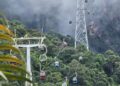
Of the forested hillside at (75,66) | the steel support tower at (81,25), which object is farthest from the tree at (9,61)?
the steel support tower at (81,25)

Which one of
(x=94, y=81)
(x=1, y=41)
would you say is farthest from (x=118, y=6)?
(x=1, y=41)

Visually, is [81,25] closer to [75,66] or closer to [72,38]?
[72,38]

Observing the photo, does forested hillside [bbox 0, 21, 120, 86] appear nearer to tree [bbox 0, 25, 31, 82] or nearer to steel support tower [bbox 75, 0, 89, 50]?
steel support tower [bbox 75, 0, 89, 50]

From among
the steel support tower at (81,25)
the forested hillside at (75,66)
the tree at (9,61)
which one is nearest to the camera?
the tree at (9,61)

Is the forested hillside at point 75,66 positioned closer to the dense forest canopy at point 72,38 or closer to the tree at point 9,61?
the dense forest canopy at point 72,38

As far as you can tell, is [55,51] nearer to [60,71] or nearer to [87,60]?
[87,60]

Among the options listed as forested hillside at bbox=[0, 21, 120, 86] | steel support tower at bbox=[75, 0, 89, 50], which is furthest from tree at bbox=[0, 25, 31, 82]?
steel support tower at bbox=[75, 0, 89, 50]

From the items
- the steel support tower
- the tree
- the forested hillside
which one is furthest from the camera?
the steel support tower

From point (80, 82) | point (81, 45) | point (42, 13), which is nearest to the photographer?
point (80, 82)

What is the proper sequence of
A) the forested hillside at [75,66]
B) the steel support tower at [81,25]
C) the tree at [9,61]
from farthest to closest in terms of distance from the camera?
1. the steel support tower at [81,25]
2. the forested hillside at [75,66]
3. the tree at [9,61]
